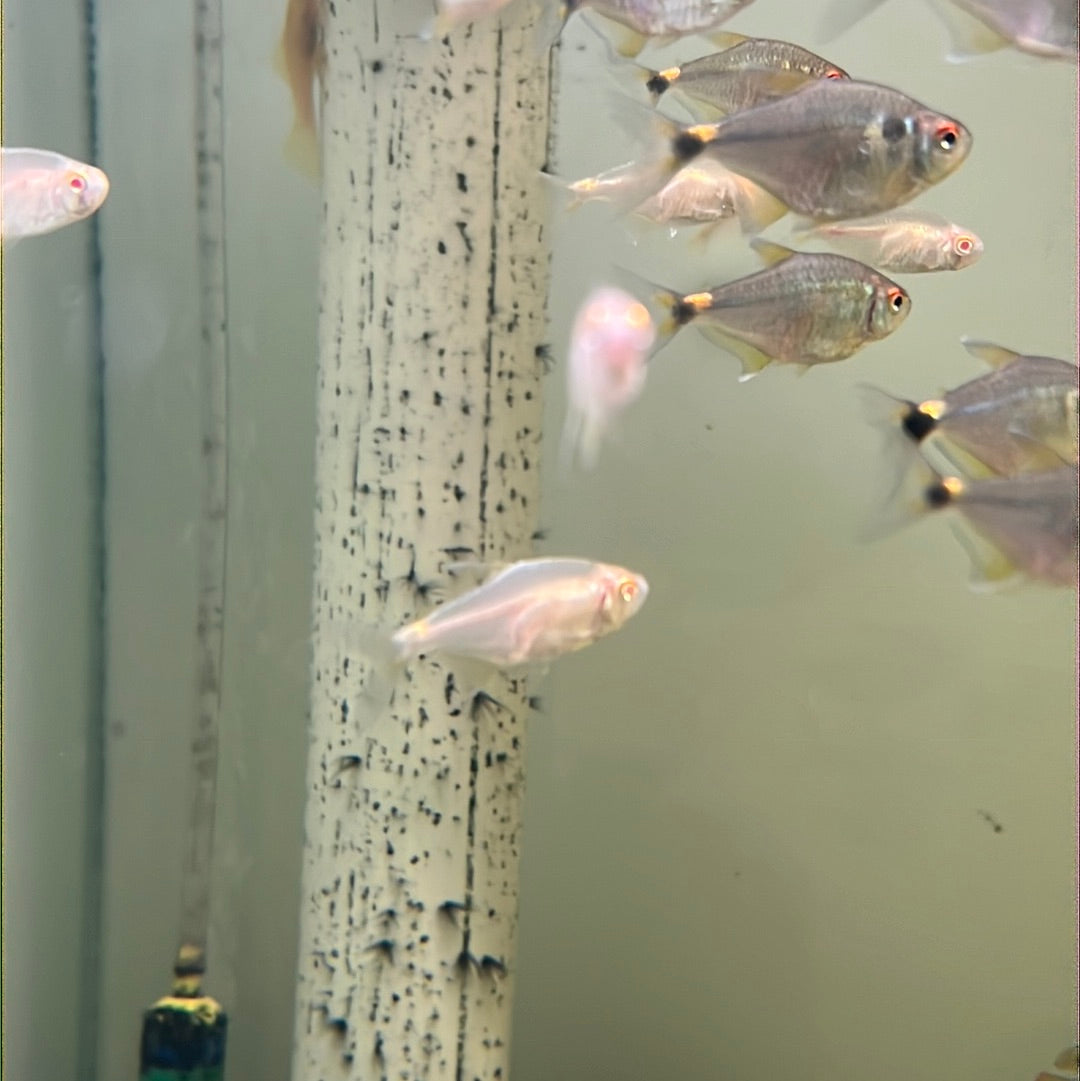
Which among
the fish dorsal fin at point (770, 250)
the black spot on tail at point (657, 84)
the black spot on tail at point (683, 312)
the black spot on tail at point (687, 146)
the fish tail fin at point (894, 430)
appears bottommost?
the fish tail fin at point (894, 430)

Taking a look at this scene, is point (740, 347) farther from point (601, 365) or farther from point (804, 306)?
point (601, 365)

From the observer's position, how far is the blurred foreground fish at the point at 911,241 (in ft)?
5.75

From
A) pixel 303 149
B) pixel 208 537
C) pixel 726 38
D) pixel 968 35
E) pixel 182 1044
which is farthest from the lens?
pixel 208 537

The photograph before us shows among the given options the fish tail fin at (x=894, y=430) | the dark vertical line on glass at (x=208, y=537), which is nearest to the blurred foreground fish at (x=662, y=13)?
the fish tail fin at (x=894, y=430)

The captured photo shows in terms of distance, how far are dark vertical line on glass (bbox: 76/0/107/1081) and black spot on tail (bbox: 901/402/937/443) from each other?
5.58 ft

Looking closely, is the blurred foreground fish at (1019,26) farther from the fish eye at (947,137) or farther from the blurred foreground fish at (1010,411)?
the blurred foreground fish at (1010,411)

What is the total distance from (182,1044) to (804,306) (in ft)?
5.50

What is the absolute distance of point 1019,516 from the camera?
139 cm

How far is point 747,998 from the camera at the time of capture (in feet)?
8.43

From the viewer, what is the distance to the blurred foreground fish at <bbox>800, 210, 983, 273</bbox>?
175 centimetres

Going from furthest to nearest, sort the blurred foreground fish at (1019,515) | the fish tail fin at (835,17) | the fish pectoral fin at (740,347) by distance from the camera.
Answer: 1. the fish tail fin at (835,17)
2. the fish pectoral fin at (740,347)
3. the blurred foreground fish at (1019,515)

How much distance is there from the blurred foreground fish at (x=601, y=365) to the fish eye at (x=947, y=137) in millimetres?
574

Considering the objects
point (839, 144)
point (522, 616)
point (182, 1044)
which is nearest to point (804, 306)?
point (839, 144)

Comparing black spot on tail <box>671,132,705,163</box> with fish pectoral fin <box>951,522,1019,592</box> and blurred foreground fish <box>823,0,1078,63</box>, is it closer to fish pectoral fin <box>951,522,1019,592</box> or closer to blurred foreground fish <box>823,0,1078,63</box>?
blurred foreground fish <box>823,0,1078,63</box>
